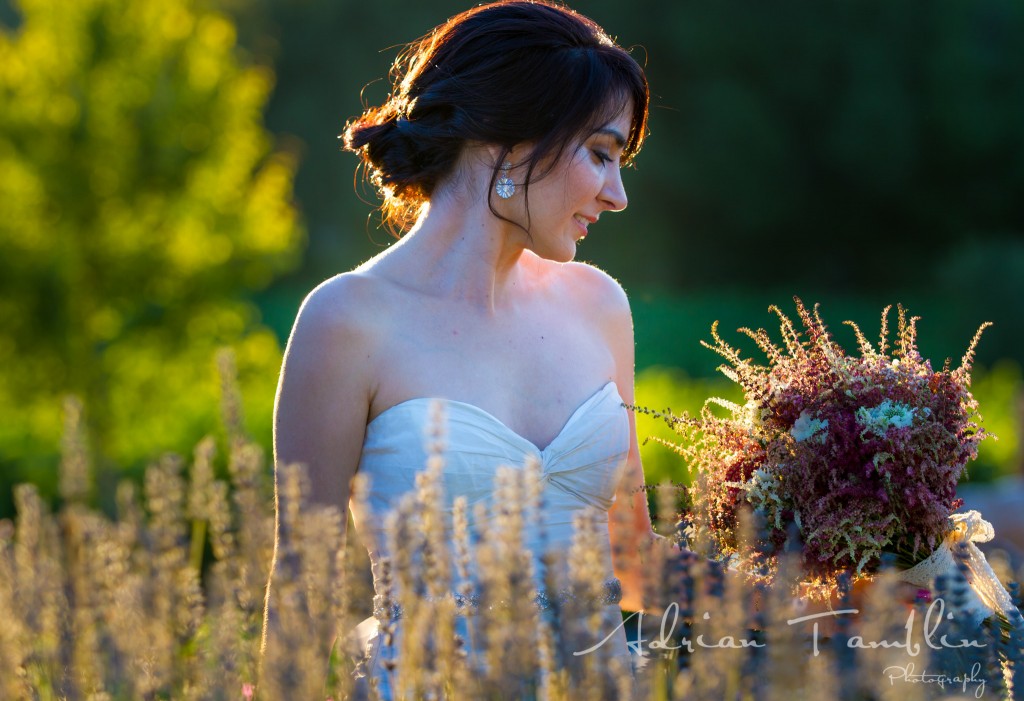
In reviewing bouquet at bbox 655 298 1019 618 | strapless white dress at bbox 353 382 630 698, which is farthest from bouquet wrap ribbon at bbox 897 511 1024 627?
strapless white dress at bbox 353 382 630 698

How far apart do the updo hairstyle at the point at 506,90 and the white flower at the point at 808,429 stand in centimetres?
90

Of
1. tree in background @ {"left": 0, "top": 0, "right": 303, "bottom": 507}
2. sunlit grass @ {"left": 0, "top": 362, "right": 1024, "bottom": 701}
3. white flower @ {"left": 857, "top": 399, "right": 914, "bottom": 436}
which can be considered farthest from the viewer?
tree in background @ {"left": 0, "top": 0, "right": 303, "bottom": 507}

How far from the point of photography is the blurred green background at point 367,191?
400 inches

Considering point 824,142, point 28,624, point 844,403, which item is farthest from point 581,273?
point 824,142

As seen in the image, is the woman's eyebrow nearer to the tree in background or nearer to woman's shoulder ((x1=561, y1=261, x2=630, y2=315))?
woman's shoulder ((x1=561, y1=261, x2=630, y2=315))

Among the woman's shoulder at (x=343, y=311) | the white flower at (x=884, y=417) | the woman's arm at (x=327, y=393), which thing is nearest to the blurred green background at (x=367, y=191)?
the woman's shoulder at (x=343, y=311)

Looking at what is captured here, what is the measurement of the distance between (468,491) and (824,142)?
2529cm

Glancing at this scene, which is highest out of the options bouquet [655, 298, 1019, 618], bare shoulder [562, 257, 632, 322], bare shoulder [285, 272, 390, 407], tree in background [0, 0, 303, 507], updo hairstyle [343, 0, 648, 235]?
tree in background [0, 0, 303, 507]

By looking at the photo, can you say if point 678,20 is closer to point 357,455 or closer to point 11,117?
point 11,117

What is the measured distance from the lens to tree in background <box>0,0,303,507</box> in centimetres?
1011

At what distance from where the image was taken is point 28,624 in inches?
67.8

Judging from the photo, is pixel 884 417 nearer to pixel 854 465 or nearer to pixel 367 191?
pixel 854 465

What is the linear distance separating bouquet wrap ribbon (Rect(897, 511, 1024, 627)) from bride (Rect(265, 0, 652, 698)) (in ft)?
A: 2.28

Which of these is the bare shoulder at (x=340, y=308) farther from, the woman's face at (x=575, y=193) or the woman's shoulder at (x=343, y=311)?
the woman's face at (x=575, y=193)
